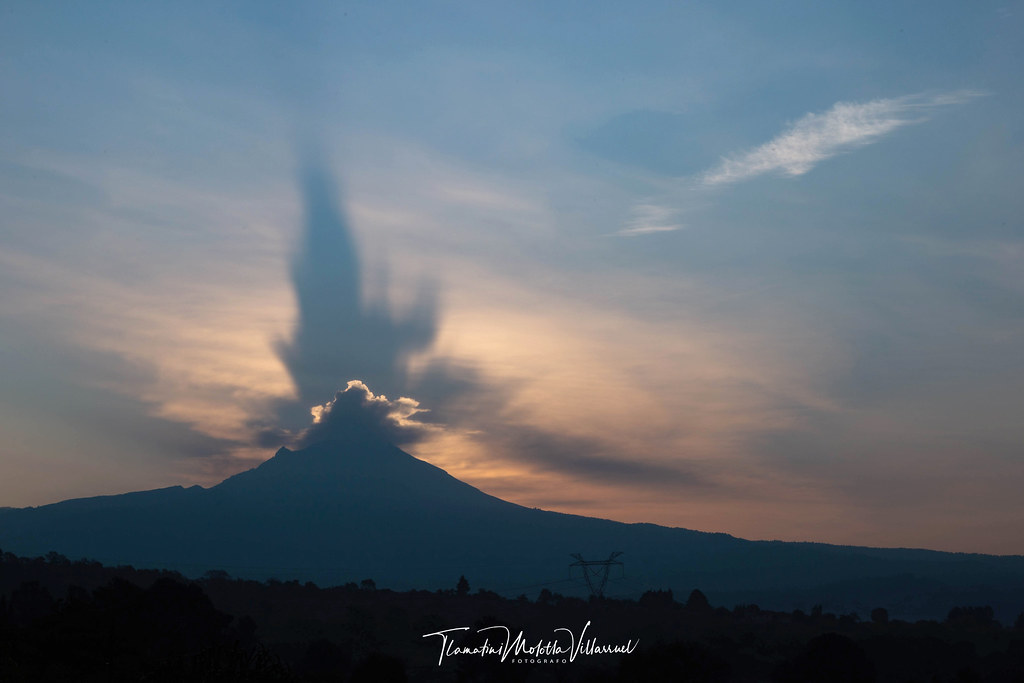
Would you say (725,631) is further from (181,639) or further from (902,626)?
(181,639)

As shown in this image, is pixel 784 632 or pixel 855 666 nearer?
pixel 855 666

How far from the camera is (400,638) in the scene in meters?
138

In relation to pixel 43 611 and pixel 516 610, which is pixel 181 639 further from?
pixel 516 610

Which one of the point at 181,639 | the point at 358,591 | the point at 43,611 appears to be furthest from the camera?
the point at 358,591

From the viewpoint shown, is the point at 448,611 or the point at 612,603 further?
the point at 612,603

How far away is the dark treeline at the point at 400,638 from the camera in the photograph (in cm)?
5372

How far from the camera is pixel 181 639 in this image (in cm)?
8862

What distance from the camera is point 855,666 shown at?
95688 millimetres

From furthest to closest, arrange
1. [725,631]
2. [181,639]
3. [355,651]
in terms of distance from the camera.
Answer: [725,631]
[355,651]
[181,639]

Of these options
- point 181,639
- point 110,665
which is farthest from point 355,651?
point 110,665

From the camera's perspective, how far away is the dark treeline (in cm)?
5372

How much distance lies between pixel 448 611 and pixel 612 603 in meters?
43.2

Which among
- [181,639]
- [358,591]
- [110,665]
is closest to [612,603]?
[358,591]

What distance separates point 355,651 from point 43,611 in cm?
3918
